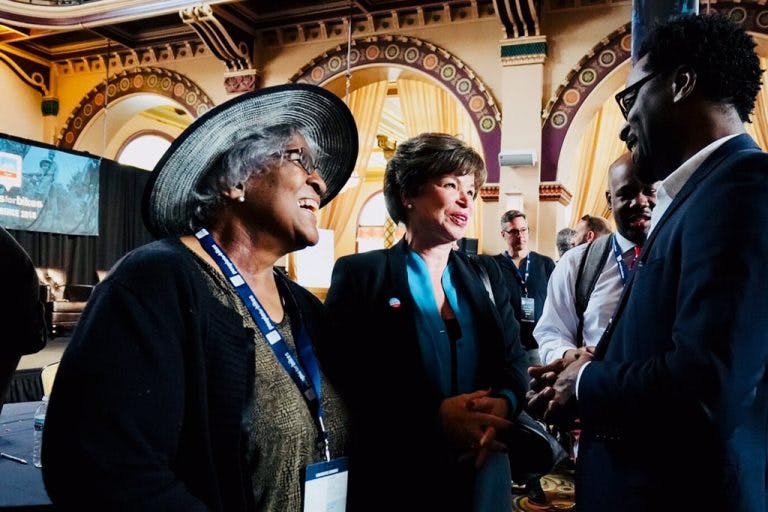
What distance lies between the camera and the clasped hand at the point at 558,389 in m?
1.20

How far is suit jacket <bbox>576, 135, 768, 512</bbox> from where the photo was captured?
0.96 m

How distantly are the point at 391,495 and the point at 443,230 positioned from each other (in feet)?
2.53

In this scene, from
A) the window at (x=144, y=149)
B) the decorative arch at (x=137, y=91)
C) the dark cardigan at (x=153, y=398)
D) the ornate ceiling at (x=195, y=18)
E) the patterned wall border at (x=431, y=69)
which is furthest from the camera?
the window at (x=144, y=149)

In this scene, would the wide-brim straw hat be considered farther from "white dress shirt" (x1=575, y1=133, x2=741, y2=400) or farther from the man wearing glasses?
the man wearing glasses

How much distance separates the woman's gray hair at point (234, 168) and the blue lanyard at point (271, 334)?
0.07 metres

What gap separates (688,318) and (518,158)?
20.5 ft

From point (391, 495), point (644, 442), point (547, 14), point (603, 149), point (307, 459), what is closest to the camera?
point (644, 442)

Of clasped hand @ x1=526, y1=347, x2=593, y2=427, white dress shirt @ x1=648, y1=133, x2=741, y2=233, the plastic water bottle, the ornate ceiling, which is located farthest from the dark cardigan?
the ornate ceiling

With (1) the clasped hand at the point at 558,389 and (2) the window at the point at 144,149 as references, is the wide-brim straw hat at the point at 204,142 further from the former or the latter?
(2) the window at the point at 144,149

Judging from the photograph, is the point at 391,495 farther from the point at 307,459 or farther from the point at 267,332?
the point at 267,332

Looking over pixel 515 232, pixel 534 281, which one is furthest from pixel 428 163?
pixel 515 232

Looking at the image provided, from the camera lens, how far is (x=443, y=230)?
1.89 m

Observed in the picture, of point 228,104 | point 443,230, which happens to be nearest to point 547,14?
point 443,230

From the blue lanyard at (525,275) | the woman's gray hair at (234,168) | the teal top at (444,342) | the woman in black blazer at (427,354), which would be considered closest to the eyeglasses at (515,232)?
the blue lanyard at (525,275)
